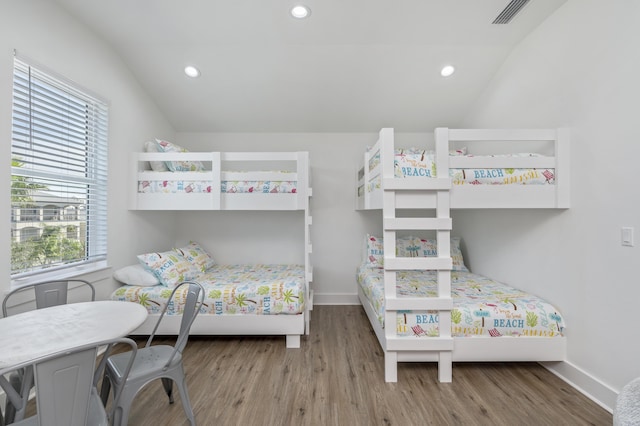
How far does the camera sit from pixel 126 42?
2598 mm

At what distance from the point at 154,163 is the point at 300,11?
77.7 inches

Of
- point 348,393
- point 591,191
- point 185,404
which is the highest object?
point 591,191

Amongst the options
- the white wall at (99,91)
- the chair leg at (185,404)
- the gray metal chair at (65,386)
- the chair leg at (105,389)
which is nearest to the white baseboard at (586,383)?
the chair leg at (185,404)

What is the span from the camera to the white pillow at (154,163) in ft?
9.50

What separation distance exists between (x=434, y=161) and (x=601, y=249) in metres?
1.15

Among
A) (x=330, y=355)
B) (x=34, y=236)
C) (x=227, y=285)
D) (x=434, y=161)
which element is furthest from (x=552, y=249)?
(x=34, y=236)

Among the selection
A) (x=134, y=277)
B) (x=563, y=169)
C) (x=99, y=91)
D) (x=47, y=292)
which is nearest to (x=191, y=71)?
(x=99, y=91)

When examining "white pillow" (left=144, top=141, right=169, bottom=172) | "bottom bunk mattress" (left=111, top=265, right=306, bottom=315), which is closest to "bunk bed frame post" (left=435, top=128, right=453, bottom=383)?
"bottom bunk mattress" (left=111, top=265, right=306, bottom=315)

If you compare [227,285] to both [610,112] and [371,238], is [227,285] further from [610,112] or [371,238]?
[610,112]

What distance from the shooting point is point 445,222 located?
197 centimetres

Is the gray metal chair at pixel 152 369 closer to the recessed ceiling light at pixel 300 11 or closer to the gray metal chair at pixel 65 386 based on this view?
the gray metal chair at pixel 65 386

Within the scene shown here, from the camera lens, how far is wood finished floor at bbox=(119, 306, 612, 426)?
1.64m

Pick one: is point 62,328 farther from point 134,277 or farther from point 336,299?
point 336,299

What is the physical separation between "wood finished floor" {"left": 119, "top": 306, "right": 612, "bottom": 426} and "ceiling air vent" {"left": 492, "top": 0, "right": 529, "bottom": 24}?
2.76 m
